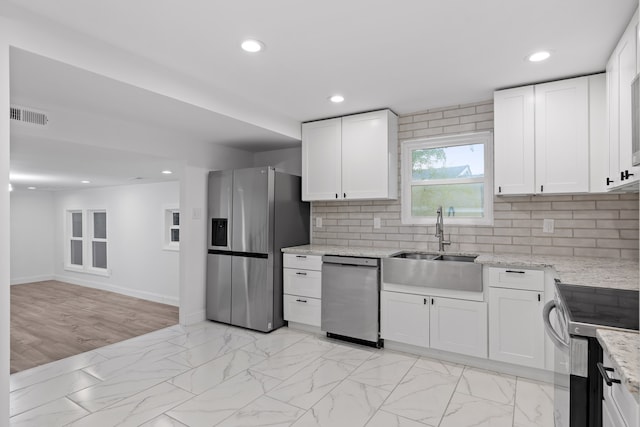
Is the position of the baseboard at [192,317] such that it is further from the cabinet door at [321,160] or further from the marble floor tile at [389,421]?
the marble floor tile at [389,421]

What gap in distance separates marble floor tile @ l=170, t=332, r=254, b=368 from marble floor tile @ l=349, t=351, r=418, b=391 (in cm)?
125

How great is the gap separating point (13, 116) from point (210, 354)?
8.03 feet

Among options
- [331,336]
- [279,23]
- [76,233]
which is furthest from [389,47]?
[76,233]

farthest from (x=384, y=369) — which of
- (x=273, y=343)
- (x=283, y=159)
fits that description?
(x=283, y=159)

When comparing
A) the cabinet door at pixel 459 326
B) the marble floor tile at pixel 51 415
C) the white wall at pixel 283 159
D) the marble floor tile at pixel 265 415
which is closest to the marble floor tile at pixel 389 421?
the marble floor tile at pixel 265 415

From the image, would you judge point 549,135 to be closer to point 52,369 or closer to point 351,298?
point 351,298

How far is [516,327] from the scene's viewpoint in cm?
271

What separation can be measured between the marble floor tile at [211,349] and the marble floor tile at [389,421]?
62.0 inches

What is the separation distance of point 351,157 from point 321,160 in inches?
15.0

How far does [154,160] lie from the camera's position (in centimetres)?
402

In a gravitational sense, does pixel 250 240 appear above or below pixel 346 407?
above

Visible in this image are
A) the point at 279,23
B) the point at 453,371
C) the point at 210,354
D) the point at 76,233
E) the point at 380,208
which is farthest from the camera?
the point at 76,233

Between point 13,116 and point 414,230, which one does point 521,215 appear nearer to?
point 414,230

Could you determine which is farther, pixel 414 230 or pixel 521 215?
pixel 414 230
